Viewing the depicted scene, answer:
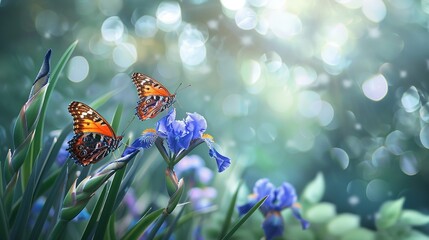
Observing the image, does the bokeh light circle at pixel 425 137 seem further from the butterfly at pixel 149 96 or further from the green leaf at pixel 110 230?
the green leaf at pixel 110 230

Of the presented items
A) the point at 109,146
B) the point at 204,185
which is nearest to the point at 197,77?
the point at 204,185

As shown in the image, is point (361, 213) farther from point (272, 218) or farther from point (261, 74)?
point (272, 218)

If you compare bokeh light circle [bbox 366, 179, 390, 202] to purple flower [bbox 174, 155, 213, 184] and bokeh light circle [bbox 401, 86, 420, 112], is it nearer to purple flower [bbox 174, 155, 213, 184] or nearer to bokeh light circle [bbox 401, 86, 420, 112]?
bokeh light circle [bbox 401, 86, 420, 112]

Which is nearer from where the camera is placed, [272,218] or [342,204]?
[272,218]

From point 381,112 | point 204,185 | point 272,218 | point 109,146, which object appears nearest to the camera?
point 109,146

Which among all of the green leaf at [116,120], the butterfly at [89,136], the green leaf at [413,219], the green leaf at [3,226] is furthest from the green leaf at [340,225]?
the green leaf at [3,226]

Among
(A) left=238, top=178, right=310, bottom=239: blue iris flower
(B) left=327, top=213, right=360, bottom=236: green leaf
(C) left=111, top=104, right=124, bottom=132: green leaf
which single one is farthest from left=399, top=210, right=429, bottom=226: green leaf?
(C) left=111, top=104, right=124, bottom=132: green leaf
